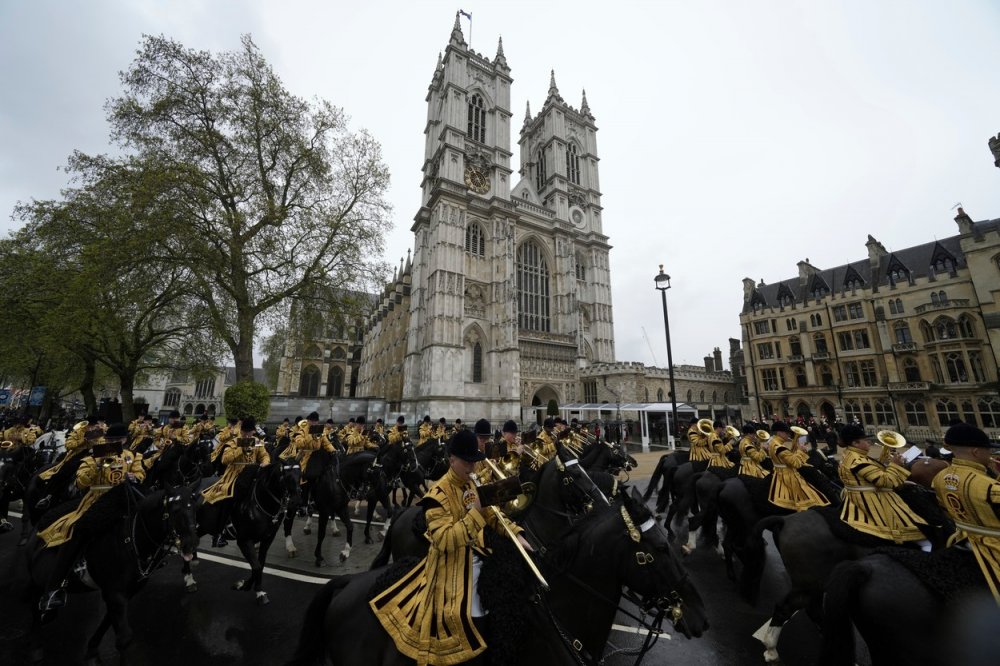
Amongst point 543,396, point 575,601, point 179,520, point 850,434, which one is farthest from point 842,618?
point 543,396

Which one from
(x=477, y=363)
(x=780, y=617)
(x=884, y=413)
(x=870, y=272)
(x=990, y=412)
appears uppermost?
(x=870, y=272)

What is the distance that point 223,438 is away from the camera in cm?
718

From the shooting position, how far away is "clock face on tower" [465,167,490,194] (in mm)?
36031

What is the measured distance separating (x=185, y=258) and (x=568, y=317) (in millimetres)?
29574

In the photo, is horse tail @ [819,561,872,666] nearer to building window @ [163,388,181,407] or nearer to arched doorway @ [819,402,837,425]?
arched doorway @ [819,402,837,425]

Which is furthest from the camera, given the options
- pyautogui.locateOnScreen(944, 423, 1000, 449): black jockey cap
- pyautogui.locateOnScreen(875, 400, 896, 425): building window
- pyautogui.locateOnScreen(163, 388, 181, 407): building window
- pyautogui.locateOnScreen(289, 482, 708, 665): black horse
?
pyautogui.locateOnScreen(163, 388, 181, 407): building window

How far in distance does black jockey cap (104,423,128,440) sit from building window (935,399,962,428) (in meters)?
42.7

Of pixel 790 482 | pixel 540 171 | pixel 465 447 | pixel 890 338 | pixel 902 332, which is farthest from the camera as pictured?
pixel 540 171

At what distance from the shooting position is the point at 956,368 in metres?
26.5

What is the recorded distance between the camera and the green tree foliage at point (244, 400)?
53.6 feet

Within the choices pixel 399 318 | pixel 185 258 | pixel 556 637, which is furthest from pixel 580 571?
pixel 399 318

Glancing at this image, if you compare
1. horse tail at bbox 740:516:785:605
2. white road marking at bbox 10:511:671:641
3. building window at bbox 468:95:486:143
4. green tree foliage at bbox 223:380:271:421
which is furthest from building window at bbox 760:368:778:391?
green tree foliage at bbox 223:380:271:421

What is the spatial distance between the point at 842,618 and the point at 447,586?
10.2 feet

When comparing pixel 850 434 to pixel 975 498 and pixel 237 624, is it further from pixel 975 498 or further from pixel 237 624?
pixel 237 624
